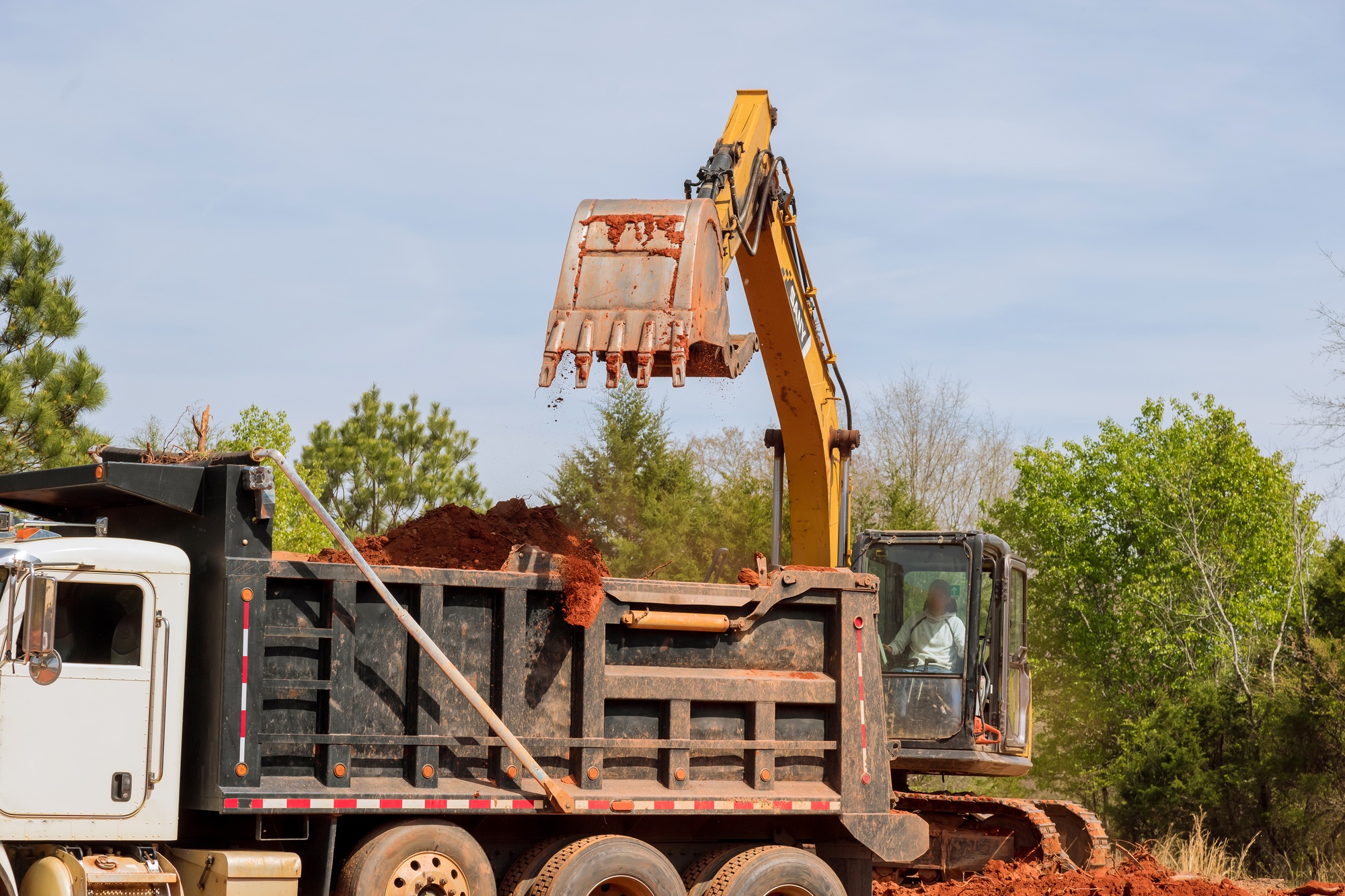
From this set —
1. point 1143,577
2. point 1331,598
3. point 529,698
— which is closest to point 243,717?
point 529,698

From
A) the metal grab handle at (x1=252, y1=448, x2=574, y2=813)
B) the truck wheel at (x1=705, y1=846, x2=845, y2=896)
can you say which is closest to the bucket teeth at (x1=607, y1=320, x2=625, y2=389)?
the metal grab handle at (x1=252, y1=448, x2=574, y2=813)

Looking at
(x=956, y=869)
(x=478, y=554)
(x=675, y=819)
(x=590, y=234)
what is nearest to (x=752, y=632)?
(x=675, y=819)

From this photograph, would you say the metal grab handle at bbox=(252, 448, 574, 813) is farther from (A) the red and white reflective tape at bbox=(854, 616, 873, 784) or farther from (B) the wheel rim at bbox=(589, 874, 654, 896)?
(A) the red and white reflective tape at bbox=(854, 616, 873, 784)

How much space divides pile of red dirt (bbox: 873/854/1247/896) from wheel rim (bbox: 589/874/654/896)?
3.91 m

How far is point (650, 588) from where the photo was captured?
8164 millimetres

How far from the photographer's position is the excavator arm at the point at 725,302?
845 centimetres

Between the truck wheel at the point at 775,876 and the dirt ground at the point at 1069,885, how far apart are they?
2.84 metres

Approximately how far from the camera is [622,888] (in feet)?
25.9

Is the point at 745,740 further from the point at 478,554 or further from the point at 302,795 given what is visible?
the point at 302,795

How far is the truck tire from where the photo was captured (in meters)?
7.13

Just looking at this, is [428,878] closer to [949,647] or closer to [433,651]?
[433,651]

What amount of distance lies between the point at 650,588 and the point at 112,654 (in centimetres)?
299

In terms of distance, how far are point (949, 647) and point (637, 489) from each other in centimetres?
1938

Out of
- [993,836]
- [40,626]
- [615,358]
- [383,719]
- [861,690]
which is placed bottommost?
[993,836]
